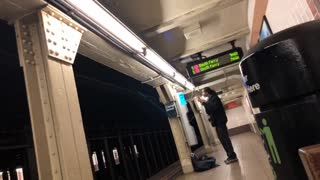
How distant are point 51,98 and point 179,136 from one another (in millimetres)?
4143

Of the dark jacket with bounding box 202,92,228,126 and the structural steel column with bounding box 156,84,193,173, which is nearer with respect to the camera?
the dark jacket with bounding box 202,92,228,126

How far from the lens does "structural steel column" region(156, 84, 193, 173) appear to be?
547cm

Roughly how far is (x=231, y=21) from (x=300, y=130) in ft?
14.8

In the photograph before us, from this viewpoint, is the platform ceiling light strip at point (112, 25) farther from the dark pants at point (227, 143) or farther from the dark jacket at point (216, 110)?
the dark pants at point (227, 143)

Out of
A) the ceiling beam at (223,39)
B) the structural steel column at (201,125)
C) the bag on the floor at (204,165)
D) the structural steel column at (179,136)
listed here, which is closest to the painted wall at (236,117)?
the structural steel column at (201,125)

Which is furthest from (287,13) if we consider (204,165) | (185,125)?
(185,125)

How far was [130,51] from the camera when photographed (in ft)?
11.3

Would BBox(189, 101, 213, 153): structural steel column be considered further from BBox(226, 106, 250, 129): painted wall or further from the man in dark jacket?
BBox(226, 106, 250, 129): painted wall

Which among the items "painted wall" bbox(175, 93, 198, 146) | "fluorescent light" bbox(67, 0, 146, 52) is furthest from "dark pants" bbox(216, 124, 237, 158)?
"fluorescent light" bbox(67, 0, 146, 52)

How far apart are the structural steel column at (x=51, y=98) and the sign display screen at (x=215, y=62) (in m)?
3.73

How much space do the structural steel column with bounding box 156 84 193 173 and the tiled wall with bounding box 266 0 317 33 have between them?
2943 millimetres

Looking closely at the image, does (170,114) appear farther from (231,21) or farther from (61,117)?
(61,117)

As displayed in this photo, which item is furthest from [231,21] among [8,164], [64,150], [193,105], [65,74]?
[193,105]

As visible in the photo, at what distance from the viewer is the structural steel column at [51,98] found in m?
1.75
